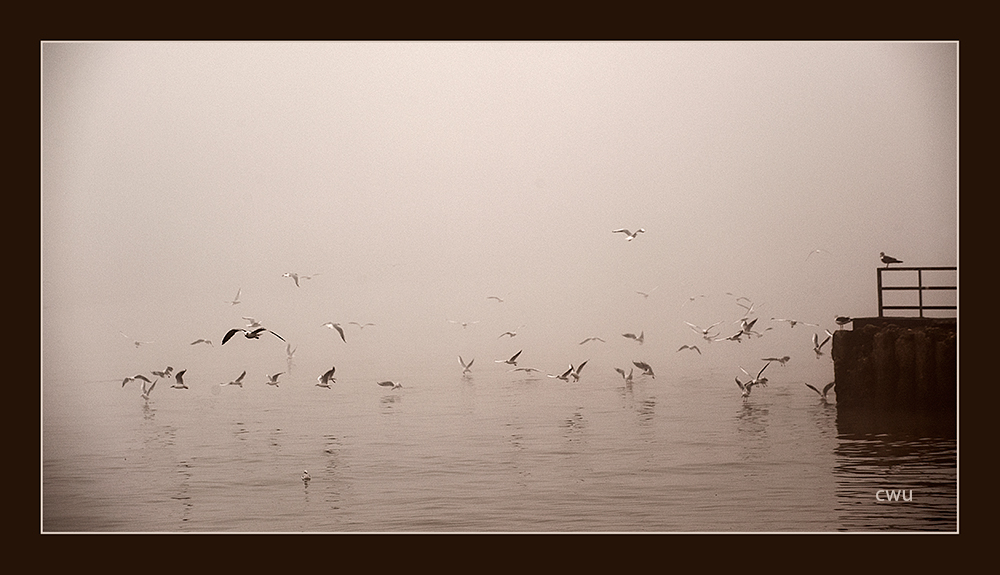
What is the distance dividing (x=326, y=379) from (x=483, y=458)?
116 centimetres

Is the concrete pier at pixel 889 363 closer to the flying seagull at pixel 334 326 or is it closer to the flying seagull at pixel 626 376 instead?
the flying seagull at pixel 626 376

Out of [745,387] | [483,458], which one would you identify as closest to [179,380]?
[483,458]

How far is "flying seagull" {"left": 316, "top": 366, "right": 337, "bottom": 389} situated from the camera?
9492 millimetres

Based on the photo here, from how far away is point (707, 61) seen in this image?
934 cm

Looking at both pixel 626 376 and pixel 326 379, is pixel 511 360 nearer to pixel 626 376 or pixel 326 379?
pixel 626 376

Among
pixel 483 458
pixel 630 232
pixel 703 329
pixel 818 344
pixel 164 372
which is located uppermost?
pixel 630 232

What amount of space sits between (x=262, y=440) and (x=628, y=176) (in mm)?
2957

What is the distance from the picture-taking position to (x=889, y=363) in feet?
31.6

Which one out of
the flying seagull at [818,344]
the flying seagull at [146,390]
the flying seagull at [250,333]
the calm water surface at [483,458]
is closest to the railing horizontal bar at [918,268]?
the flying seagull at [818,344]

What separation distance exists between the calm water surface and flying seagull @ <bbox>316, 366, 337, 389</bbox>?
0.05m

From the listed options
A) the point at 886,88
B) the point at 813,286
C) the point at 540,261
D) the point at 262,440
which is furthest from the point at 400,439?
the point at 886,88

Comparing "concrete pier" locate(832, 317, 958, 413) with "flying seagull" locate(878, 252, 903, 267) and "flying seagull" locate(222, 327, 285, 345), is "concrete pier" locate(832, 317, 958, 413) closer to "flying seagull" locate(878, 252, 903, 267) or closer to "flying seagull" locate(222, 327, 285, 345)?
"flying seagull" locate(878, 252, 903, 267)

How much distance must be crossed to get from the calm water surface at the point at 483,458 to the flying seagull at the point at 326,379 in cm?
5

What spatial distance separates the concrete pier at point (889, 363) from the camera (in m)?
9.46
